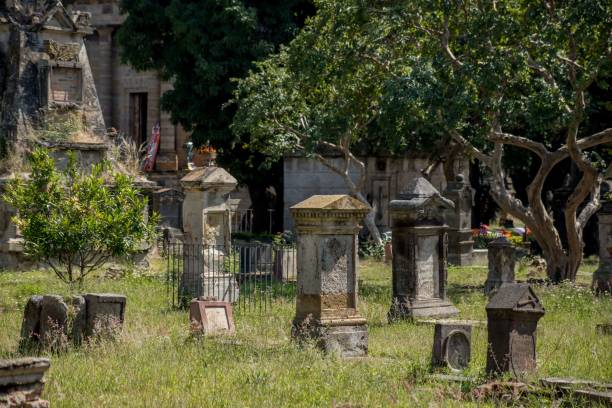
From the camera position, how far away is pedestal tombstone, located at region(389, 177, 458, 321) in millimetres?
17297

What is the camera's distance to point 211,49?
3188 cm

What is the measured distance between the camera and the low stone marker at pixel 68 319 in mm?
12891

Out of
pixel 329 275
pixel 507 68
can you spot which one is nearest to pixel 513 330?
pixel 329 275

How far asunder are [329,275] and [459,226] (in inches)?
642

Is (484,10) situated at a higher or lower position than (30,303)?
higher

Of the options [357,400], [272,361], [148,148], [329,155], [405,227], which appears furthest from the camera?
[148,148]

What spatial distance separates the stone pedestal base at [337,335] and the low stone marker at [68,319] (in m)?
2.21

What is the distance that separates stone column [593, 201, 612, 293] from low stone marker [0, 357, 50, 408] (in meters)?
14.1

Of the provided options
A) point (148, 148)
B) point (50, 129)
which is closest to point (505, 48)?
point (50, 129)

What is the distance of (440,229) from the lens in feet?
58.0

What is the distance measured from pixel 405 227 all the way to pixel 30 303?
255 inches

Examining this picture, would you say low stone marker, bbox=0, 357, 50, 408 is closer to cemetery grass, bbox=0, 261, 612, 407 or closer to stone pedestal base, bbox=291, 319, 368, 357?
cemetery grass, bbox=0, 261, 612, 407

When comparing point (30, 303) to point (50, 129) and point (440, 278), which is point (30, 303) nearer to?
point (440, 278)

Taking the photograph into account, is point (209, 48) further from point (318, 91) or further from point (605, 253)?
point (605, 253)
